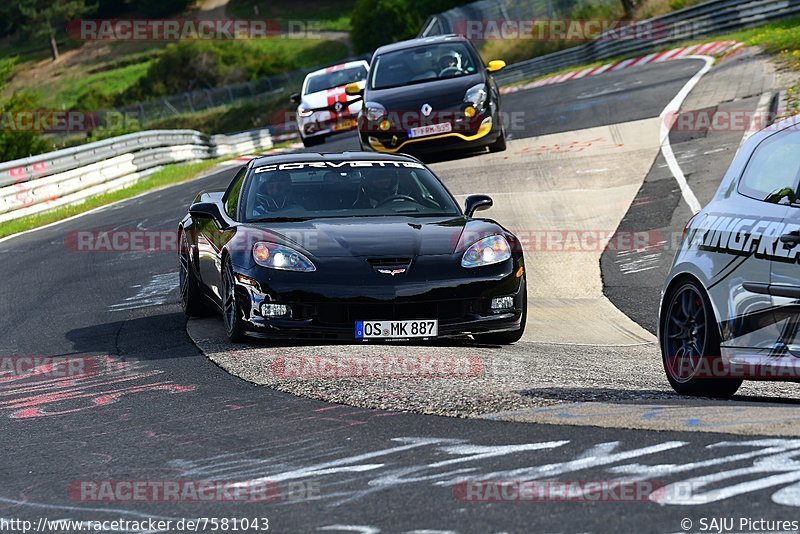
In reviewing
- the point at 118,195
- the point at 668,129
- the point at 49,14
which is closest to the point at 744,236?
the point at 668,129

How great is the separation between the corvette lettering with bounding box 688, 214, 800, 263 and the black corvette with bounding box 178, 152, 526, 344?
197cm

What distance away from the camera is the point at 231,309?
941 centimetres

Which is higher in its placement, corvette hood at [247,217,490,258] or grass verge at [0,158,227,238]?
corvette hood at [247,217,490,258]

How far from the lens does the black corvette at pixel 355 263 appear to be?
9.02 m

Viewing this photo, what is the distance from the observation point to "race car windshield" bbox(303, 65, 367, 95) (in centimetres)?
3133

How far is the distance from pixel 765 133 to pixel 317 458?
10.4ft

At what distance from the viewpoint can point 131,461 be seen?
20.1 ft

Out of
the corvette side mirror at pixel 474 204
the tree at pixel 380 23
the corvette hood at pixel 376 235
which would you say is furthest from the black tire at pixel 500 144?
the tree at pixel 380 23

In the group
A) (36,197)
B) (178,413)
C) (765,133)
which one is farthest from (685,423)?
(36,197)

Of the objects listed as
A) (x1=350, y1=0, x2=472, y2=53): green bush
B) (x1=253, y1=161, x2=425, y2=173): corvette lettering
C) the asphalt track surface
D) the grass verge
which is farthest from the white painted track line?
(x1=350, y1=0, x2=472, y2=53): green bush

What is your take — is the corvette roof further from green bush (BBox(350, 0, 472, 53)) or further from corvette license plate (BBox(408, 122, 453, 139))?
green bush (BBox(350, 0, 472, 53))

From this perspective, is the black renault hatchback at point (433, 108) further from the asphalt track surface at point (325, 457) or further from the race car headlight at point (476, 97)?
the asphalt track surface at point (325, 457)

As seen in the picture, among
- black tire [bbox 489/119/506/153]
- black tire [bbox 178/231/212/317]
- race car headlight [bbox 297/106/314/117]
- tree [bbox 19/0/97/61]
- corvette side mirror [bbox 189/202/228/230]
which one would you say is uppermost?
corvette side mirror [bbox 189/202/228/230]

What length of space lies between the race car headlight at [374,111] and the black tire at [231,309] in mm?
→ 10419
